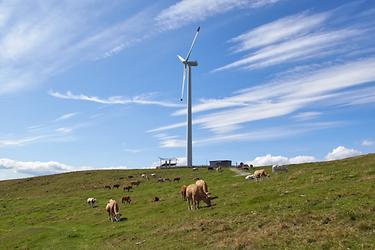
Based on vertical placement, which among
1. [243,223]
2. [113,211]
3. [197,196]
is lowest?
[243,223]

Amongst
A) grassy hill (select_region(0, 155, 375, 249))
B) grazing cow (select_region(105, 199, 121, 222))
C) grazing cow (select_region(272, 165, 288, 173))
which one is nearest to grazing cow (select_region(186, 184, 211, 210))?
grassy hill (select_region(0, 155, 375, 249))

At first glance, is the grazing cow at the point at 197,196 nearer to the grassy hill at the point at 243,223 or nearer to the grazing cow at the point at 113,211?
the grassy hill at the point at 243,223

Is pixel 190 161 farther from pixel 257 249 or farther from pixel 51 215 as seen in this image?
pixel 257 249

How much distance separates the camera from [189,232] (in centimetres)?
2588

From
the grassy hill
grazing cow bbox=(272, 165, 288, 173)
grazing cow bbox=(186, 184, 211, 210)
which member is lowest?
the grassy hill

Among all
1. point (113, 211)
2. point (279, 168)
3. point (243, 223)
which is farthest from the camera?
point (279, 168)

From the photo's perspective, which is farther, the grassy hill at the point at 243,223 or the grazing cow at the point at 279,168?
the grazing cow at the point at 279,168

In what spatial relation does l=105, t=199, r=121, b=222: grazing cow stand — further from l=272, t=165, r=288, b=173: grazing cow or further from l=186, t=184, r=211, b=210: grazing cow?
l=272, t=165, r=288, b=173: grazing cow

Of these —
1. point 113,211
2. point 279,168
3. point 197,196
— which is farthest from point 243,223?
point 279,168

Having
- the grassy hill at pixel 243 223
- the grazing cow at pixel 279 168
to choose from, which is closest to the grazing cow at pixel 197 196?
the grassy hill at pixel 243 223

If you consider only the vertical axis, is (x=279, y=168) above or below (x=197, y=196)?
above

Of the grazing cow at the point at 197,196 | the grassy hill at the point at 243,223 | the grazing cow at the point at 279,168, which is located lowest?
the grassy hill at the point at 243,223

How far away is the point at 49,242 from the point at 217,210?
521 inches

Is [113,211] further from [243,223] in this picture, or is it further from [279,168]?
[279,168]
